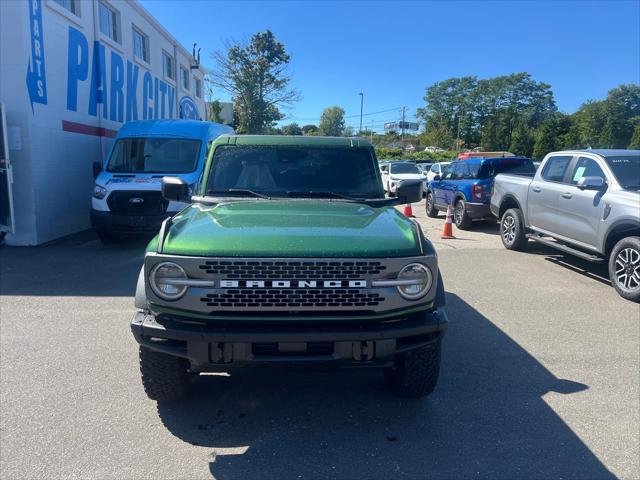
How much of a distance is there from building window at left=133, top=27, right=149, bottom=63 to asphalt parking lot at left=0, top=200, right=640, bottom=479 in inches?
502

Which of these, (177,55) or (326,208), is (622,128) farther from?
(326,208)

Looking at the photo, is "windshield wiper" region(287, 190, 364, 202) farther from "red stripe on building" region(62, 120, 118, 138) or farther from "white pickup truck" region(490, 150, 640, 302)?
"red stripe on building" region(62, 120, 118, 138)

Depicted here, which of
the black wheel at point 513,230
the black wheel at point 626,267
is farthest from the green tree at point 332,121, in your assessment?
the black wheel at point 626,267

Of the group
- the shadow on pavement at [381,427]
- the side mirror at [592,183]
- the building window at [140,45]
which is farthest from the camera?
the building window at [140,45]

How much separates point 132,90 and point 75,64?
12.5 feet

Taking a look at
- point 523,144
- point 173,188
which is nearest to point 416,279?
point 173,188

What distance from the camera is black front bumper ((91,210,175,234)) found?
9133 millimetres

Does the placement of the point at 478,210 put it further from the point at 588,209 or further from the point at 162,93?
the point at 162,93

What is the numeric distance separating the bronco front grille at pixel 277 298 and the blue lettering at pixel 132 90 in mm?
13743

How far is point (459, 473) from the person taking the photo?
9.26 ft

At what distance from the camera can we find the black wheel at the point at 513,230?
9180mm

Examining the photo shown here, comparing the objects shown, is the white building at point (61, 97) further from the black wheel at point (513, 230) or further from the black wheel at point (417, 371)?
the black wheel at point (513, 230)

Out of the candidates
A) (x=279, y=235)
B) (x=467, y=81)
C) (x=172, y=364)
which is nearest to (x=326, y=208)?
(x=279, y=235)

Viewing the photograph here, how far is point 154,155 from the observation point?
10.0 m
